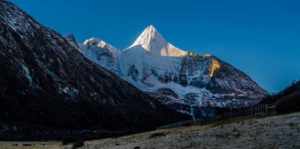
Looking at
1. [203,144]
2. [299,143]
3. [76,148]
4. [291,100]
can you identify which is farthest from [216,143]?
[291,100]

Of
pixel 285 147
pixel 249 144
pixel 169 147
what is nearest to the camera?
pixel 285 147

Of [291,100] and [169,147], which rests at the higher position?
[291,100]

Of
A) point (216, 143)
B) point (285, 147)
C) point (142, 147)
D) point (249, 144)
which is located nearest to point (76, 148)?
point (142, 147)

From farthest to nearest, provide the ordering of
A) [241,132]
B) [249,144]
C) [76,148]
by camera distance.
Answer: [76,148] < [241,132] < [249,144]

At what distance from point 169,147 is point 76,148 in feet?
59.1

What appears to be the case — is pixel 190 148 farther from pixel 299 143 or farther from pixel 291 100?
pixel 291 100

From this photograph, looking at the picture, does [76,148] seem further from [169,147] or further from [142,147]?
[169,147]

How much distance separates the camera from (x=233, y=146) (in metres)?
35.5

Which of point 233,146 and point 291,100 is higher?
point 291,100

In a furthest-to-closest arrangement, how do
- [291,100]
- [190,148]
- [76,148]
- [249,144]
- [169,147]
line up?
1. [291,100]
2. [76,148]
3. [169,147]
4. [190,148]
5. [249,144]

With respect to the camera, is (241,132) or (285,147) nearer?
(285,147)

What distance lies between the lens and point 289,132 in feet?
126

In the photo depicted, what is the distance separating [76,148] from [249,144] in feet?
84.2

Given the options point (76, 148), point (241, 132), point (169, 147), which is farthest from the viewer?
point (76, 148)
